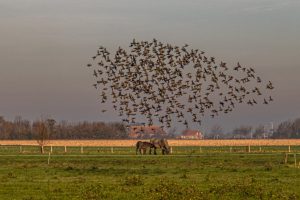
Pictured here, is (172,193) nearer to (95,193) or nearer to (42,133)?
(95,193)

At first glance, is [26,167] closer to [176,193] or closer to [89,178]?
[89,178]

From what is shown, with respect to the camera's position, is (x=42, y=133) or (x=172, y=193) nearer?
(x=172, y=193)

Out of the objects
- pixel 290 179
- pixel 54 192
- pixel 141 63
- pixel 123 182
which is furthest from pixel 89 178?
pixel 141 63

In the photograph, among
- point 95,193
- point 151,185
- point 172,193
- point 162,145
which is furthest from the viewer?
point 162,145

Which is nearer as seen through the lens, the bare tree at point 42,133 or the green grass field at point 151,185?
the green grass field at point 151,185

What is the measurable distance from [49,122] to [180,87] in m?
78.6

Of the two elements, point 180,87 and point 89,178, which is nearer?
point 180,87

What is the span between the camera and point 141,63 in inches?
1097

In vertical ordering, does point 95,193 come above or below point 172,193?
below

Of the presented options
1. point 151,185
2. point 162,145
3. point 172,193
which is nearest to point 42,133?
point 162,145

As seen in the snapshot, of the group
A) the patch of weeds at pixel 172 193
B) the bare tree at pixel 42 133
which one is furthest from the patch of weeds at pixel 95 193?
the bare tree at pixel 42 133

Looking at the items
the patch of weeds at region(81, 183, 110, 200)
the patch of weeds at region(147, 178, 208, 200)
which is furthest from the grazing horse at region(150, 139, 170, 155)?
the patch of weeds at region(147, 178, 208, 200)

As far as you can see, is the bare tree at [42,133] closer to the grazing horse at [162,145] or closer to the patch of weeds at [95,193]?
the grazing horse at [162,145]

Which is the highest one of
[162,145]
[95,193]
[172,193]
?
[162,145]
